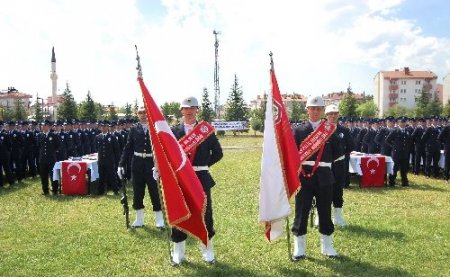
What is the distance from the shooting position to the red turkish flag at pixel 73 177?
42.0 feet

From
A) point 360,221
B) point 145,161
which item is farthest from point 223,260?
point 360,221

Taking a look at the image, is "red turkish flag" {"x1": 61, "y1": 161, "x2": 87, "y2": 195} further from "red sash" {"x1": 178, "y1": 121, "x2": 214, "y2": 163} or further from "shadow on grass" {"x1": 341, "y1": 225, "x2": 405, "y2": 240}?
"shadow on grass" {"x1": 341, "y1": 225, "x2": 405, "y2": 240}

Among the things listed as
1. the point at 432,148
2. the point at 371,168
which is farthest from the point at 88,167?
the point at 432,148

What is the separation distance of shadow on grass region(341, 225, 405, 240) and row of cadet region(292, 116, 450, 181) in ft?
19.0

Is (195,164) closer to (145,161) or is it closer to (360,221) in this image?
(145,161)

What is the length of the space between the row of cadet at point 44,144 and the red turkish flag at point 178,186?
6.75m

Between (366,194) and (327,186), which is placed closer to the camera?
(327,186)

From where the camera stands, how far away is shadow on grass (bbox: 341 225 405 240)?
812 centimetres

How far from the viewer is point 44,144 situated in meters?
12.8

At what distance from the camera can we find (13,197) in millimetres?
12820

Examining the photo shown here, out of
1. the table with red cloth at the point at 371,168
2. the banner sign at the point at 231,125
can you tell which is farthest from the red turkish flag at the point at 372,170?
the banner sign at the point at 231,125

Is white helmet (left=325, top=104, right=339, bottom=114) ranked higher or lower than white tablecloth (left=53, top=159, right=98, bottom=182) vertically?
higher

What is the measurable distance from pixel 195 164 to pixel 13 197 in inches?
323

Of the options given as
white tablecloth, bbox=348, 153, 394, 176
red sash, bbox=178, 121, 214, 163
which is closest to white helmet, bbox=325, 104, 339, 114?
red sash, bbox=178, 121, 214, 163
